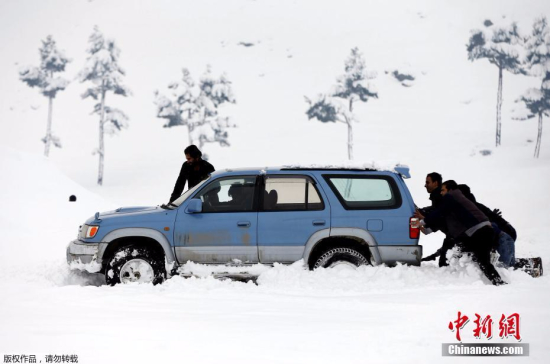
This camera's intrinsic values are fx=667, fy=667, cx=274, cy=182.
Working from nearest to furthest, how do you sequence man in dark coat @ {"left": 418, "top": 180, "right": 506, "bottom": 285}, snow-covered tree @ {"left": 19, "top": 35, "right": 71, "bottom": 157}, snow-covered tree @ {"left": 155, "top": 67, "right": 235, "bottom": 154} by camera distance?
man in dark coat @ {"left": 418, "top": 180, "right": 506, "bottom": 285}, snow-covered tree @ {"left": 155, "top": 67, "right": 235, "bottom": 154}, snow-covered tree @ {"left": 19, "top": 35, "right": 71, "bottom": 157}

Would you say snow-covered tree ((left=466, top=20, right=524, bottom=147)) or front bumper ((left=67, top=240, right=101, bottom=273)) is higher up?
snow-covered tree ((left=466, top=20, right=524, bottom=147))

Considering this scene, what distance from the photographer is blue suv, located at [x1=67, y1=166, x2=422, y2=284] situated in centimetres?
892

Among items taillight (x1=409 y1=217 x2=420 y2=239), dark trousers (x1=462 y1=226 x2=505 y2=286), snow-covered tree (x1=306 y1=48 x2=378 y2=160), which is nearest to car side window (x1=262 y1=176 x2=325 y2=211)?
taillight (x1=409 y1=217 x2=420 y2=239)

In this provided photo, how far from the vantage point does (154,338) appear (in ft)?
20.6

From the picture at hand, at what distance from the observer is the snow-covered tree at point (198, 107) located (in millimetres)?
60281

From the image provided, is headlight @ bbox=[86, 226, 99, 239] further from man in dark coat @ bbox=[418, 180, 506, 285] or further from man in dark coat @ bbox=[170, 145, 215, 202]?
man in dark coat @ bbox=[418, 180, 506, 285]

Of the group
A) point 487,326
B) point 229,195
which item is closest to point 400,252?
point 487,326

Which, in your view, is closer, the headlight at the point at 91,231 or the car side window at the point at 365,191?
the car side window at the point at 365,191

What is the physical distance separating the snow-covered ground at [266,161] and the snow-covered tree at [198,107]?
4.47 metres

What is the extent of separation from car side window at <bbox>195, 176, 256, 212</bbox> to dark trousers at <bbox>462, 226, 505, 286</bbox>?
10.1 ft

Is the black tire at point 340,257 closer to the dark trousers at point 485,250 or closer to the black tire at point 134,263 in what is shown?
the dark trousers at point 485,250

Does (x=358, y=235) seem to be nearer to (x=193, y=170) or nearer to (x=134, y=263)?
(x=134, y=263)

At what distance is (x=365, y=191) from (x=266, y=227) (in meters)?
1.44

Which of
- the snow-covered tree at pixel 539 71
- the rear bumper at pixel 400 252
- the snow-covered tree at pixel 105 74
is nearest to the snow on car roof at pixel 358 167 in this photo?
the rear bumper at pixel 400 252
